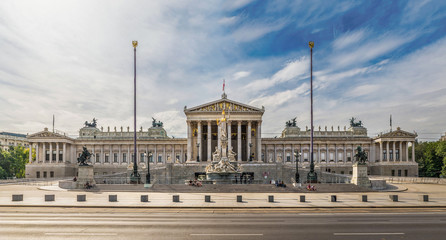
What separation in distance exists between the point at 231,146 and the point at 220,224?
243 ft

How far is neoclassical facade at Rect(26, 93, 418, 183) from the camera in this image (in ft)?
291

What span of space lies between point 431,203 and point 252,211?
54.6ft

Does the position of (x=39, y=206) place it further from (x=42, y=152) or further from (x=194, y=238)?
(x=42, y=152)

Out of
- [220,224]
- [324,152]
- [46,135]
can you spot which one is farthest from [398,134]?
[46,135]

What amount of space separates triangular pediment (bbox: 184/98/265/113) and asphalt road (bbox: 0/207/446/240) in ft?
206

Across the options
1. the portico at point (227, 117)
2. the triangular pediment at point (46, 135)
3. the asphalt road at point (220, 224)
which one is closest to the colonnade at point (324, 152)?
the portico at point (227, 117)

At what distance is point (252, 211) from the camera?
25562 mm

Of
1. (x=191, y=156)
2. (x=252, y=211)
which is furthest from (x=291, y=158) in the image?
(x=252, y=211)

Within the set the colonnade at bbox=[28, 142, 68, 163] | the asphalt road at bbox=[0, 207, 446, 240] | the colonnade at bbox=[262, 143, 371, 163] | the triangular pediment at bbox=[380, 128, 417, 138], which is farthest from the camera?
the colonnade at bbox=[262, 143, 371, 163]

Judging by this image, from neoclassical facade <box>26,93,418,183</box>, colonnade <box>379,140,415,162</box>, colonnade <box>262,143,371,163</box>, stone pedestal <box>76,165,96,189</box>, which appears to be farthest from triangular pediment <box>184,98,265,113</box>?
stone pedestal <box>76,165,96,189</box>

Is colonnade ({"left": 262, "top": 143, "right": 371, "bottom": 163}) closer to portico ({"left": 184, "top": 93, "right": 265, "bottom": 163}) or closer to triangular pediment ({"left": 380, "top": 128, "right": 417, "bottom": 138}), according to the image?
triangular pediment ({"left": 380, "top": 128, "right": 417, "bottom": 138})

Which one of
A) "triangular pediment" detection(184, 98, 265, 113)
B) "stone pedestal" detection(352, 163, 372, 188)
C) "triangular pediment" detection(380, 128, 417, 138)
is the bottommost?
"stone pedestal" detection(352, 163, 372, 188)

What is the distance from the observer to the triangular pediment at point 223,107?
88.0 meters

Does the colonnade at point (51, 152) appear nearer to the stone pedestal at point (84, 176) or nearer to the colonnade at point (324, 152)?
the stone pedestal at point (84, 176)
